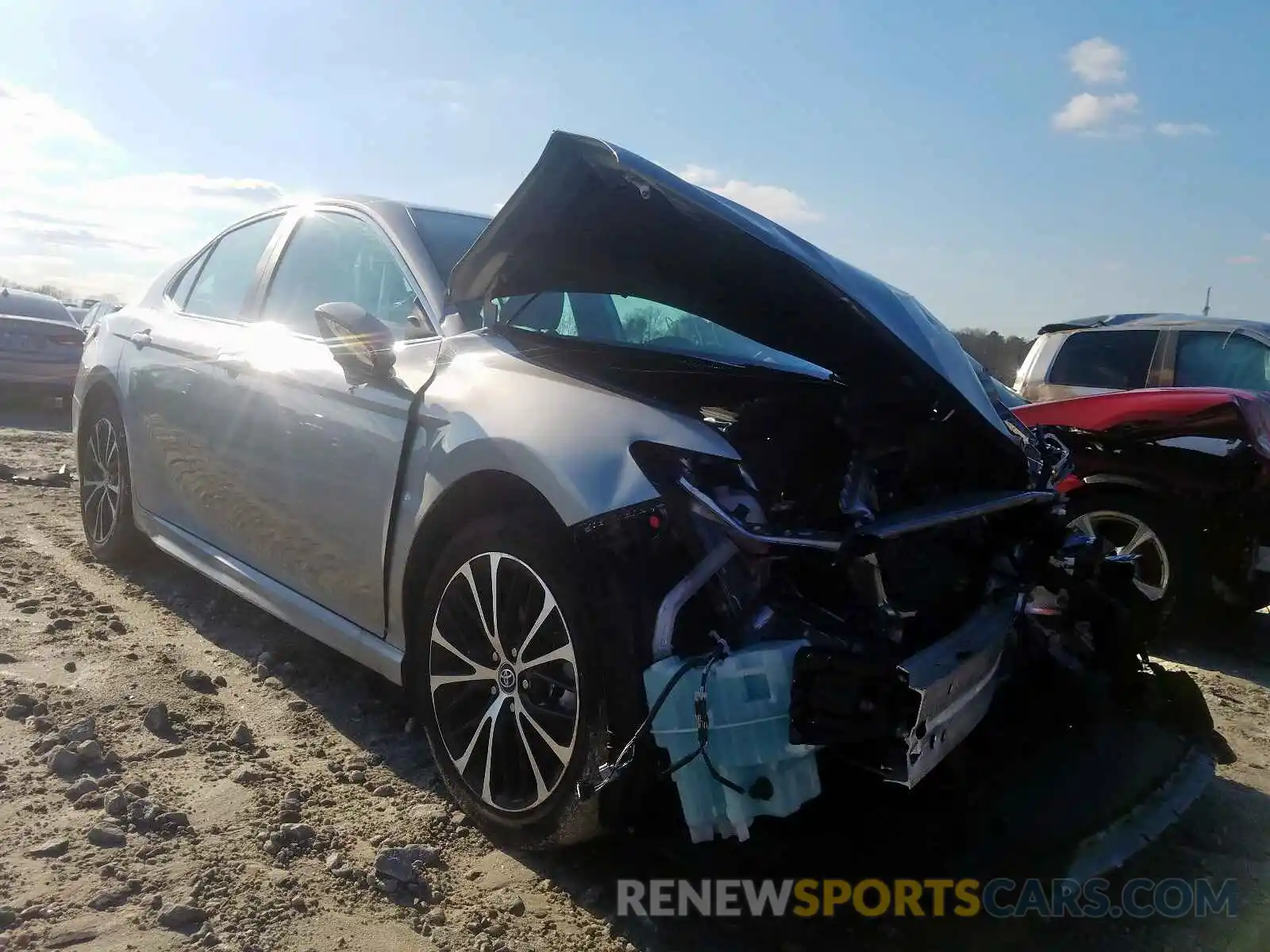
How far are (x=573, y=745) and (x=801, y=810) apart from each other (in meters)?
0.55

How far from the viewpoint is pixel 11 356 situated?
37.8ft

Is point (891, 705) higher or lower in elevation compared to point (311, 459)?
lower

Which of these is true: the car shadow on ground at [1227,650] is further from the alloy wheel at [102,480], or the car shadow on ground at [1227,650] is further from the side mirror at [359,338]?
the alloy wheel at [102,480]

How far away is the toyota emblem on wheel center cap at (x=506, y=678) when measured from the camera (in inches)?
98.5

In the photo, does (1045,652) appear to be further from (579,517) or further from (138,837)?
(138,837)

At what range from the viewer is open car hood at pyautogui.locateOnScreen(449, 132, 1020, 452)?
8.36ft

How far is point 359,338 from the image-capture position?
294 cm

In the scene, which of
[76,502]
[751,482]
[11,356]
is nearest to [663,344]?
[751,482]

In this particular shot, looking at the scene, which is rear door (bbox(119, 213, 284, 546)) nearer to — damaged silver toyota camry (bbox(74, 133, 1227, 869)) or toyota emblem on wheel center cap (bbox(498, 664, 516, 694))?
damaged silver toyota camry (bbox(74, 133, 1227, 869))

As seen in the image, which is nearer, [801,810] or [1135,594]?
[801,810]

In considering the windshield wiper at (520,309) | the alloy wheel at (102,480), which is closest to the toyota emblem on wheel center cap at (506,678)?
the windshield wiper at (520,309)

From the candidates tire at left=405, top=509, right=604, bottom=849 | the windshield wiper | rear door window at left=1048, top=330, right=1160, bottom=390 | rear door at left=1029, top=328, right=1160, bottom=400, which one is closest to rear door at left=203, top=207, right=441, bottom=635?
the windshield wiper

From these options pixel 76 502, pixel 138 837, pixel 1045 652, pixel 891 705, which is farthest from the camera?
pixel 76 502

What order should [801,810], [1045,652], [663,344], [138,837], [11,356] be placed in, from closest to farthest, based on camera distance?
1. [801,810]
2. [138,837]
3. [1045,652]
4. [663,344]
5. [11,356]
